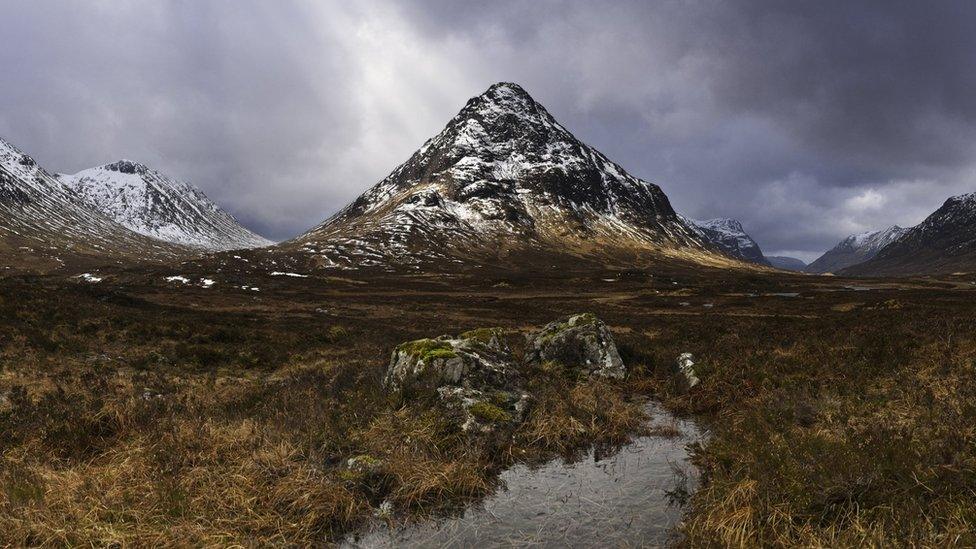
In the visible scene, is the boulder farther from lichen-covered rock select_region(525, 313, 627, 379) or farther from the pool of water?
lichen-covered rock select_region(525, 313, 627, 379)

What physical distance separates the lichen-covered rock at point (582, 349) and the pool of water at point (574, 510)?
19.5 feet

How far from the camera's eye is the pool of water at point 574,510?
21.1ft

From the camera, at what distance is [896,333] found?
635 inches

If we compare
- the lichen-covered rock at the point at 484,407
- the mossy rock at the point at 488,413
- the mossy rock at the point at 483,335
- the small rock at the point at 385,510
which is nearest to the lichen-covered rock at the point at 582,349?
the mossy rock at the point at 483,335

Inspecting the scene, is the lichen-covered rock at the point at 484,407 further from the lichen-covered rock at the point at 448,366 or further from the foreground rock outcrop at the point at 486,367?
the lichen-covered rock at the point at 448,366

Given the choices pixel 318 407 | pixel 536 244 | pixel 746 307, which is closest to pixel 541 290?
pixel 746 307

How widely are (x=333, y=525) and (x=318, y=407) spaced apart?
15.1 feet

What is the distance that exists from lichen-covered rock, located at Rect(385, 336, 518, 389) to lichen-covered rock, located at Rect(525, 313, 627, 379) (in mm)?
2634

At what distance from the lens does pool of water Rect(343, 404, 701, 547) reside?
6.44m

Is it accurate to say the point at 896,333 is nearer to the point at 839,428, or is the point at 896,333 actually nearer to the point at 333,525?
the point at 839,428

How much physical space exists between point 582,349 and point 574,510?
28.3 feet

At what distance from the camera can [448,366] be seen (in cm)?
1166

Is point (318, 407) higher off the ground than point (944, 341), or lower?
lower

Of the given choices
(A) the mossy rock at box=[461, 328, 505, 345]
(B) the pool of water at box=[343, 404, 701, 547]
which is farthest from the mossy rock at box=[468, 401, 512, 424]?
(A) the mossy rock at box=[461, 328, 505, 345]
